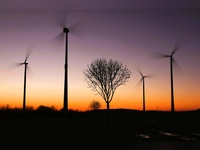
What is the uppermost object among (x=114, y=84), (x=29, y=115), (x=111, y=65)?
(x=111, y=65)

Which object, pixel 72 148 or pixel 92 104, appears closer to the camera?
pixel 72 148

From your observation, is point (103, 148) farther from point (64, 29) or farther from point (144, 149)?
point (64, 29)

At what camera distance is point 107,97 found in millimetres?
40875

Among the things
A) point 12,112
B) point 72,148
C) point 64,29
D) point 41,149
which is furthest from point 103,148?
point 12,112

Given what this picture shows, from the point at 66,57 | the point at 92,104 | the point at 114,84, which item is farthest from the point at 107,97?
the point at 92,104

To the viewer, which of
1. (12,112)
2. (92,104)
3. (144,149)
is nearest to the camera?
(144,149)

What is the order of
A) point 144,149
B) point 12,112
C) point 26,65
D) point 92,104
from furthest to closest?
point 92,104, point 12,112, point 26,65, point 144,149

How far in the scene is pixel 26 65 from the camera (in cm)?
5841

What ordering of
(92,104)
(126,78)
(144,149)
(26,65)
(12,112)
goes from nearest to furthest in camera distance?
1. (144,149)
2. (126,78)
3. (26,65)
4. (12,112)
5. (92,104)

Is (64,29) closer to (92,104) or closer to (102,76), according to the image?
(102,76)

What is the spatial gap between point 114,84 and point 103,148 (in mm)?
26896

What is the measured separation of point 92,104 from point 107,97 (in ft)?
376

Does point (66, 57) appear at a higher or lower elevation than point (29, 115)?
higher

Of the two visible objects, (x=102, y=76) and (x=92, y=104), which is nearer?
(x=102, y=76)
